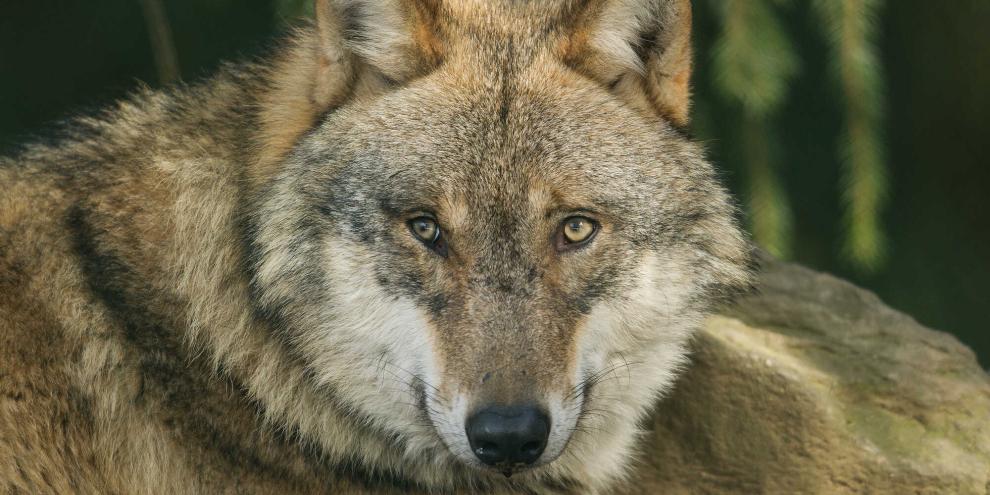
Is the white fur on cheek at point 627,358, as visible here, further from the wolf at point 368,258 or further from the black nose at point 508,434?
the black nose at point 508,434

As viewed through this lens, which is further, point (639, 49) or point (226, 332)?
point (639, 49)

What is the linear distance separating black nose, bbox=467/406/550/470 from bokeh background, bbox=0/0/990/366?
8.04 feet

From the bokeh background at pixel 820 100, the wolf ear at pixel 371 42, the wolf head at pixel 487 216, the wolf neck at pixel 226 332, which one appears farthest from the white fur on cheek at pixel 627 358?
the bokeh background at pixel 820 100

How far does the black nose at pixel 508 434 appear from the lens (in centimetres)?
307

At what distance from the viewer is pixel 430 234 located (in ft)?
11.2

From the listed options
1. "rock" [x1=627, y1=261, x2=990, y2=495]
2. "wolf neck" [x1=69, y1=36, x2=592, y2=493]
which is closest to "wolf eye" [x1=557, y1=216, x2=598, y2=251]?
"wolf neck" [x1=69, y1=36, x2=592, y2=493]

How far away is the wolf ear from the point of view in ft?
11.5

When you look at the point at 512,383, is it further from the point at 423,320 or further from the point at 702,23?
the point at 702,23

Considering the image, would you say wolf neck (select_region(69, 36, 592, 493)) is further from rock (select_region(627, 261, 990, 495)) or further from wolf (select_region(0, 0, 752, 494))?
rock (select_region(627, 261, 990, 495))

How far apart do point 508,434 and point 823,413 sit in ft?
5.68

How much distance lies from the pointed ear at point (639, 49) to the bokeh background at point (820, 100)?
1328 millimetres

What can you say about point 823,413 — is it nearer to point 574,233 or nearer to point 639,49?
point 574,233

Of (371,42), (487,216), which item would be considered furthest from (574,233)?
(371,42)

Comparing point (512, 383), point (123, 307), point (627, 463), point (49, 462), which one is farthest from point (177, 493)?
point (627, 463)
